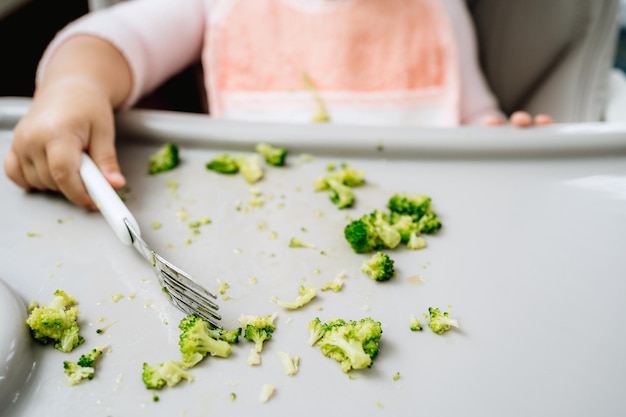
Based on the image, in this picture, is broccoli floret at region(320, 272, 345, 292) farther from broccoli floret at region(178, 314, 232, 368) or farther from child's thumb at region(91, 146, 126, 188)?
child's thumb at region(91, 146, 126, 188)

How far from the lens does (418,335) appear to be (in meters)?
0.47

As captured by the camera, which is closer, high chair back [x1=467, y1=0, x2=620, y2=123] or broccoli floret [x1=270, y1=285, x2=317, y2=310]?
broccoli floret [x1=270, y1=285, x2=317, y2=310]

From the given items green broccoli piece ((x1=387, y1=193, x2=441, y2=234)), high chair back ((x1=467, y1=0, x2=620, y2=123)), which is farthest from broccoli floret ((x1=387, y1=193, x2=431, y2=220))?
high chair back ((x1=467, y1=0, x2=620, y2=123))

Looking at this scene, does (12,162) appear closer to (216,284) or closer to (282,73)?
(216,284)

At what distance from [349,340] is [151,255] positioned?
8.2 inches

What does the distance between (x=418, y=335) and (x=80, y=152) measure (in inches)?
17.3

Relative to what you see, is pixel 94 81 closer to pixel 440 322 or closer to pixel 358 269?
pixel 358 269

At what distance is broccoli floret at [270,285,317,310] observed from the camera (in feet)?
1.63

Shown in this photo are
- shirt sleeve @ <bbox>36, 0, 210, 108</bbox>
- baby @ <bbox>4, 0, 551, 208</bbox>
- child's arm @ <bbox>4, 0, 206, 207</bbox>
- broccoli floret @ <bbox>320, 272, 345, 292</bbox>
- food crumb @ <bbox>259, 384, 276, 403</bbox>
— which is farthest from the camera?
baby @ <bbox>4, 0, 551, 208</bbox>

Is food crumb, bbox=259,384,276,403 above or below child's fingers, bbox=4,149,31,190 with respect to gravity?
below

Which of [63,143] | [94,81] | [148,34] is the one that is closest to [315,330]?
[63,143]

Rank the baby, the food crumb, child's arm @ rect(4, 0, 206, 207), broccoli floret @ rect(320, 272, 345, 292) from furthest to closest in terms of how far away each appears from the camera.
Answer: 1. the baby
2. child's arm @ rect(4, 0, 206, 207)
3. broccoli floret @ rect(320, 272, 345, 292)
4. the food crumb

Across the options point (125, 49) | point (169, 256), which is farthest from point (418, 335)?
point (125, 49)

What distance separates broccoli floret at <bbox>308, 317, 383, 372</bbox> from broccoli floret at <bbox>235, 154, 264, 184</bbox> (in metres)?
0.25
